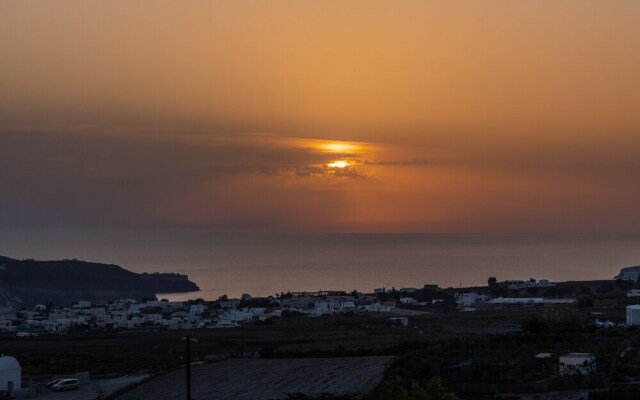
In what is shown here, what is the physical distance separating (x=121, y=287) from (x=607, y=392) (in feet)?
351

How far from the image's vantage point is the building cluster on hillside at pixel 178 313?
66.6 meters

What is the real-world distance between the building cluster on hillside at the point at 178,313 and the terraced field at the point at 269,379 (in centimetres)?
2507

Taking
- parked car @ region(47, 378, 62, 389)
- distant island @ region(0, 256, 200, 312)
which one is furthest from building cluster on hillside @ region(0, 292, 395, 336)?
distant island @ region(0, 256, 200, 312)

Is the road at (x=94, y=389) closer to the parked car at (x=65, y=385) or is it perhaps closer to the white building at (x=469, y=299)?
the parked car at (x=65, y=385)

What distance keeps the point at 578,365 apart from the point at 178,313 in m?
47.8

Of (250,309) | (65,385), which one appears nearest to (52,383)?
(65,385)

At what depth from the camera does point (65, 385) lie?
125 ft

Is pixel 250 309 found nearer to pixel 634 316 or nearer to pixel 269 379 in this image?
pixel 634 316

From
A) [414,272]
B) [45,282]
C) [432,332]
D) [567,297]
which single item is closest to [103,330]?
[432,332]

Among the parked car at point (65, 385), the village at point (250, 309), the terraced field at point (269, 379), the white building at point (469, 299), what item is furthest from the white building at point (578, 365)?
the white building at point (469, 299)

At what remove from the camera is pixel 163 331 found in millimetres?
62906

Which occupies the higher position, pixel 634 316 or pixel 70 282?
pixel 70 282

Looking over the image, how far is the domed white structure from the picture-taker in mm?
37125

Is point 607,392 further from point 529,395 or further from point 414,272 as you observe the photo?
point 414,272
